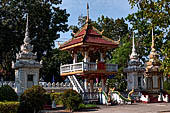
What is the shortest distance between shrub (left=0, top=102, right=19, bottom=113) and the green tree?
21.4m

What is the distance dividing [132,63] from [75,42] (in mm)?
8909

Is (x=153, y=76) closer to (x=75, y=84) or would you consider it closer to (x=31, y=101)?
(x=75, y=84)

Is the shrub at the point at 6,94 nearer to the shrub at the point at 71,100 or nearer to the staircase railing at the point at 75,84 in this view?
the shrub at the point at 71,100

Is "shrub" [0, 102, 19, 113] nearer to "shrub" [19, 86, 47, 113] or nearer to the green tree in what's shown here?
"shrub" [19, 86, 47, 113]

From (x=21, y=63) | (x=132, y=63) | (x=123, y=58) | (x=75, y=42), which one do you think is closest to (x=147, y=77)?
(x=132, y=63)

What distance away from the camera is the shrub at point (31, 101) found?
1773 centimetres

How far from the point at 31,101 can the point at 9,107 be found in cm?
188

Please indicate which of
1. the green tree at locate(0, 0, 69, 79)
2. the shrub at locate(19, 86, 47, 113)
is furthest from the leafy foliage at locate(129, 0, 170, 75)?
the green tree at locate(0, 0, 69, 79)

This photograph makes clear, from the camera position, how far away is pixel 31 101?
17.7 meters

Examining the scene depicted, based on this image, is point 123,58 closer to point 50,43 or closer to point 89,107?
point 50,43

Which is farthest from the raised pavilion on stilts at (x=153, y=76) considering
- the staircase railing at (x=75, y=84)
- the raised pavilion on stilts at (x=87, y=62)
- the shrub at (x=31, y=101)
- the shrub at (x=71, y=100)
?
the shrub at (x=31, y=101)

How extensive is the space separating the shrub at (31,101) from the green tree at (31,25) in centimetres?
2003

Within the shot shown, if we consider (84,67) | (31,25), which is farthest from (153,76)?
(31,25)

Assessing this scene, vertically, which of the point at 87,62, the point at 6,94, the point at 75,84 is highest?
the point at 87,62
